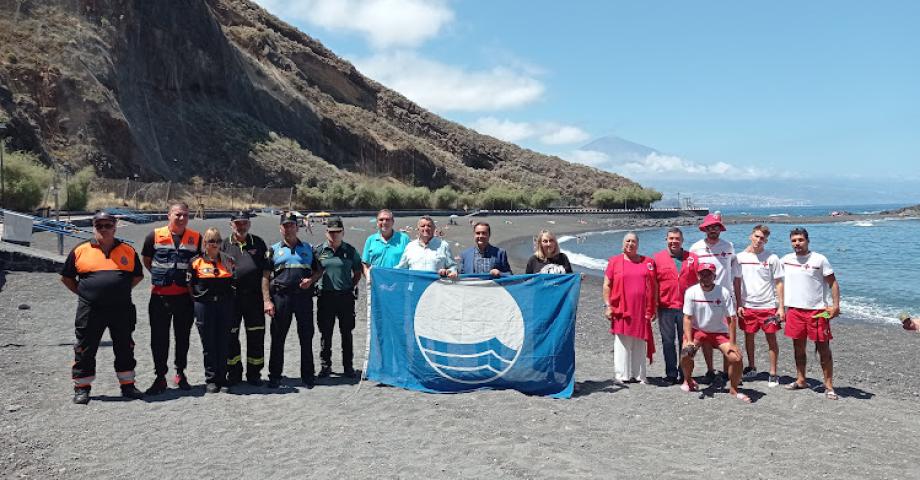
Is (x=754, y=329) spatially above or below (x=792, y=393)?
above

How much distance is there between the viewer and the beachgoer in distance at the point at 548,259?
707cm

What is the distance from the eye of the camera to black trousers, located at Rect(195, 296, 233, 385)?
6522 millimetres

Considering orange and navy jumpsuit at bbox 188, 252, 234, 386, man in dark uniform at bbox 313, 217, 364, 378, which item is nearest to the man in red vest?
man in dark uniform at bbox 313, 217, 364, 378

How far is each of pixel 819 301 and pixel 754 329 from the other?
756 mm

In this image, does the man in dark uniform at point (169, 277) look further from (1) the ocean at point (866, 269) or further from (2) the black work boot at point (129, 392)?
(1) the ocean at point (866, 269)

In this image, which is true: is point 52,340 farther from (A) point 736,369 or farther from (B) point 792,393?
(B) point 792,393

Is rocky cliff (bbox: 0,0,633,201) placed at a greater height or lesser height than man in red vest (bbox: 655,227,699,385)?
greater

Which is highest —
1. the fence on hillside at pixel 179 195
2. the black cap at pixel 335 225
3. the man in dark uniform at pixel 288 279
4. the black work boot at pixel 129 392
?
the fence on hillside at pixel 179 195

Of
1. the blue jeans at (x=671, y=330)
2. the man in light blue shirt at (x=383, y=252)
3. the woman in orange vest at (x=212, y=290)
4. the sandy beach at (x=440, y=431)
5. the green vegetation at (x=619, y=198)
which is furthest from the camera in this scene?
the green vegetation at (x=619, y=198)

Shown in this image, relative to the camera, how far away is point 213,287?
648 cm

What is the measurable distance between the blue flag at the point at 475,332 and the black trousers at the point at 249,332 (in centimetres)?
121

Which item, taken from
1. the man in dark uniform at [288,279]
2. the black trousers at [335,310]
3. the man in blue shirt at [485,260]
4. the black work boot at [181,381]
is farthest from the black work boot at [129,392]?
the man in blue shirt at [485,260]

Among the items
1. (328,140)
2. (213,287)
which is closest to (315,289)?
Result: (213,287)

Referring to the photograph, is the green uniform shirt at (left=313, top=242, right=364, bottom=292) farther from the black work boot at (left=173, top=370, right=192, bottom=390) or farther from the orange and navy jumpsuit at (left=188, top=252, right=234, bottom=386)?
the black work boot at (left=173, top=370, right=192, bottom=390)
